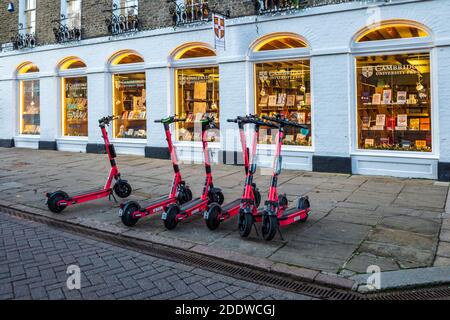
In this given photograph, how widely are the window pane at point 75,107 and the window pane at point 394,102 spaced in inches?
407

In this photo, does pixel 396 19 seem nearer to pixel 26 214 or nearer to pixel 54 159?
pixel 26 214

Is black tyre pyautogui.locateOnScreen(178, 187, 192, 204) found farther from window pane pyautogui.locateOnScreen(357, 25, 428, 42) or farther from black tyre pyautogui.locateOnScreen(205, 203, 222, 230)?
window pane pyautogui.locateOnScreen(357, 25, 428, 42)

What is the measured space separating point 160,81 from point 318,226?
30.1 ft

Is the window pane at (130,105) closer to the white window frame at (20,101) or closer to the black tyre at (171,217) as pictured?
the white window frame at (20,101)

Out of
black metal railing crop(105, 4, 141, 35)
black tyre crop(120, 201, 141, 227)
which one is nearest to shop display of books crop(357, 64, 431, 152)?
black tyre crop(120, 201, 141, 227)

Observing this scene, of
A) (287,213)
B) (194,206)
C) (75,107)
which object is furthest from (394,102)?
(75,107)

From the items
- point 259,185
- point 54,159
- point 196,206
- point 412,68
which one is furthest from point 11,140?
point 412,68

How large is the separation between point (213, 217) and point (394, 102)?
6.83 meters

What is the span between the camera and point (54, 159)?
14492mm

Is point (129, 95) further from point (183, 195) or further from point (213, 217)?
point (213, 217)

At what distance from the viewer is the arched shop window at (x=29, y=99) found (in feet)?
58.5

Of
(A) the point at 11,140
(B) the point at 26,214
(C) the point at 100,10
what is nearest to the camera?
(B) the point at 26,214

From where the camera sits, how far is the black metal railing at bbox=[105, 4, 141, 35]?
47.9ft

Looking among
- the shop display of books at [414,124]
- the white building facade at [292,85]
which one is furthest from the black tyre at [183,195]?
the shop display of books at [414,124]
